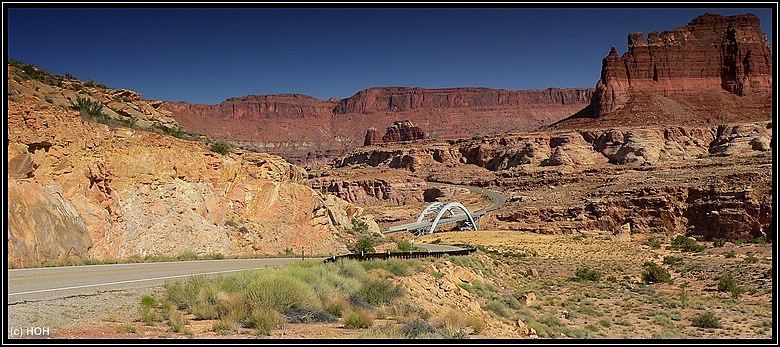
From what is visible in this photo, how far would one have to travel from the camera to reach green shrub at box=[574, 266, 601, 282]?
92.5ft

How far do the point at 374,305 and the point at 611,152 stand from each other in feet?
285

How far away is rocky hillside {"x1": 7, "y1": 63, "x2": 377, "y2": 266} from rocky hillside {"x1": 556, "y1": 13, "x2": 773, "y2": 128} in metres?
91.8

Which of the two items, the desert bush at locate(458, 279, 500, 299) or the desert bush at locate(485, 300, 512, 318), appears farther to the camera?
the desert bush at locate(458, 279, 500, 299)

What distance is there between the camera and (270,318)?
9.13 meters

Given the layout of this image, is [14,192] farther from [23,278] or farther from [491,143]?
[491,143]


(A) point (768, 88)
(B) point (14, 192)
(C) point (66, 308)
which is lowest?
(C) point (66, 308)

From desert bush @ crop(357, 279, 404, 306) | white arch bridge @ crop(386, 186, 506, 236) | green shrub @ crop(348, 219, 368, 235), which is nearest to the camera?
desert bush @ crop(357, 279, 404, 306)

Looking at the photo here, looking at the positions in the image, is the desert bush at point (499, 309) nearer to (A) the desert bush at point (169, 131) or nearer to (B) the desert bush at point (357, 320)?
(B) the desert bush at point (357, 320)

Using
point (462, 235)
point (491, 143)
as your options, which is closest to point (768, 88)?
point (491, 143)

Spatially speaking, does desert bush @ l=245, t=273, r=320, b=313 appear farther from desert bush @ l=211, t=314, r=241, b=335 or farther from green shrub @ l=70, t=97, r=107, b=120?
green shrub @ l=70, t=97, r=107, b=120

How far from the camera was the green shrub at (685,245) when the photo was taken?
41.5m

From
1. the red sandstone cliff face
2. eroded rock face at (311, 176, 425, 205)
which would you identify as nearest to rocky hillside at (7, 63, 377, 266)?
eroded rock face at (311, 176, 425, 205)

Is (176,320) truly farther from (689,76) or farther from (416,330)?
(689,76)

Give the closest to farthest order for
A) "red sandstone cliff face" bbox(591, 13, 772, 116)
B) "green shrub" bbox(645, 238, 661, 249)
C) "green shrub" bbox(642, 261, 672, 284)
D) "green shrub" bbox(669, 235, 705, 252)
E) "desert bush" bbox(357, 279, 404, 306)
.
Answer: "desert bush" bbox(357, 279, 404, 306) < "green shrub" bbox(642, 261, 672, 284) < "green shrub" bbox(669, 235, 705, 252) < "green shrub" bbox(645, 238, 661, 249) < "red sandstone cliff face" bbox(591, 13, 772, 116)
